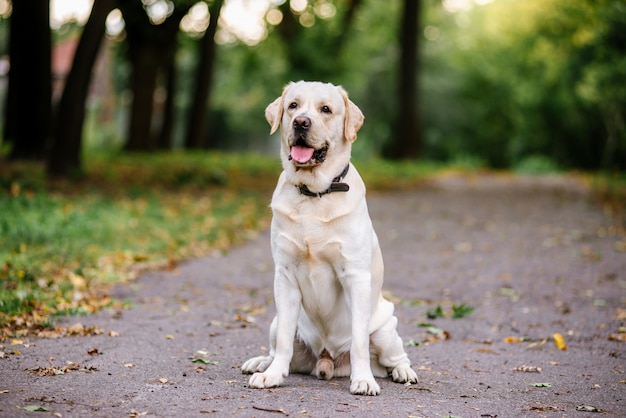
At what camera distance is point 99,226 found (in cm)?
1077

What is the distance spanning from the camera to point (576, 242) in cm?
1255

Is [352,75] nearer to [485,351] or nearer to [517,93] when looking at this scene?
[517,93]

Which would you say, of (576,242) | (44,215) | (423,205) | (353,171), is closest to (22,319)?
(353,171)

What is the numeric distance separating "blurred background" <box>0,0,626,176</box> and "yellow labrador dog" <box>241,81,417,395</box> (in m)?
11.1

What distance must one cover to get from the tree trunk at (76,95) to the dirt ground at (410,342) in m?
5.10

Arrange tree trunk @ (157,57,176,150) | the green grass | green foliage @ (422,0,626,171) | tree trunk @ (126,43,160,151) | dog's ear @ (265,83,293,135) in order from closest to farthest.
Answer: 1. dog's ear @ (265,83,293,135)
2. the green grass
3. tree trunk @ (126,43,160,151)
4. tree trunk @ (157,57,176,150)
5. green foliage @ (422,0,626,171)

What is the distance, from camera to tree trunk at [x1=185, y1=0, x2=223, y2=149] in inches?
1176

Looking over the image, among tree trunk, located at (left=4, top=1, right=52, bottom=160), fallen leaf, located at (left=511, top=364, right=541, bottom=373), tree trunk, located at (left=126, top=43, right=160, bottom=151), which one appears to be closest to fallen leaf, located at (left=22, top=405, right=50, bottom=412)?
fallen leaf, located at (left=511, top=364, right=541, bottom=373)

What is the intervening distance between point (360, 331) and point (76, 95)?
38.6 feet

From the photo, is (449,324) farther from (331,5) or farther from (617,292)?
(331,5)

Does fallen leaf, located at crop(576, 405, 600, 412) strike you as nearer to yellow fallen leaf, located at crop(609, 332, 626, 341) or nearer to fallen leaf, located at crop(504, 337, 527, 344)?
fallen leaf, located at crop(504, 337, 527, 344)

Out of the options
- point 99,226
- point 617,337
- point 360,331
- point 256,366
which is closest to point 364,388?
point 360,331

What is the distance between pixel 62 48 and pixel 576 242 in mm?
55493

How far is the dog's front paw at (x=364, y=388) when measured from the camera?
482 centimetres
